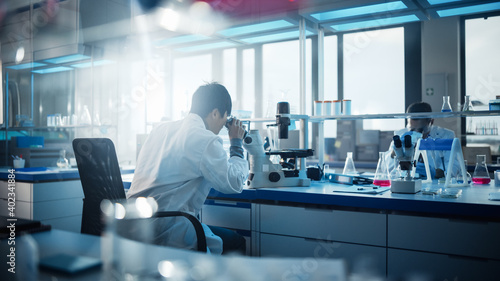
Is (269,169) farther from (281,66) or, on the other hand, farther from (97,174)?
(281,66)

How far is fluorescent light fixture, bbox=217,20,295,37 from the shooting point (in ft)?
10.0

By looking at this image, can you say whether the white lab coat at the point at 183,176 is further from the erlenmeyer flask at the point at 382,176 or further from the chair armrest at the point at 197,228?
the erlenmeyer flask at the point at 382,176

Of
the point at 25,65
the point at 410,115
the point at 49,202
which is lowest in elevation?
the point at 49,202

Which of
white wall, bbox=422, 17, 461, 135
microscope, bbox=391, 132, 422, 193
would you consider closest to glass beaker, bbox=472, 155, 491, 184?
microscope, bbox=391, 132, 422, 193

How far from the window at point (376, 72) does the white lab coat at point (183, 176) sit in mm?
4054

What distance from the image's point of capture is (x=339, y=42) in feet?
19.1

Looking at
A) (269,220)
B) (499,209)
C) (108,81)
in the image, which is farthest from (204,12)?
(499,209)

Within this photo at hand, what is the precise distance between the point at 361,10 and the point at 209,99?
1419mm

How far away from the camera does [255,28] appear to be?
3.21 m

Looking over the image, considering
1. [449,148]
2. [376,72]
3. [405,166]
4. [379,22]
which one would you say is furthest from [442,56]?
[405,166]

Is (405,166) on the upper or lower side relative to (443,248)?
upper

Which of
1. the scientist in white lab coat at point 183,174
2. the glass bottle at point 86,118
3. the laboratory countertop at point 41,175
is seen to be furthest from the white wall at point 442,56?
the laboratory countertop at point 41,175

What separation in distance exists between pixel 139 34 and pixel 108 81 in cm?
77

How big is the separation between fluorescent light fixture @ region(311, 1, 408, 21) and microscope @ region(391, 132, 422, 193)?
1.03 metres
